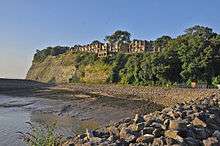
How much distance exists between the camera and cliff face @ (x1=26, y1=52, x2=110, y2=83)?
126537mm

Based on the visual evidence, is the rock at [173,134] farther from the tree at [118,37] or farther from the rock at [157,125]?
the tree at [118,37]

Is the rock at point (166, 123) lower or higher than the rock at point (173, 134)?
higher

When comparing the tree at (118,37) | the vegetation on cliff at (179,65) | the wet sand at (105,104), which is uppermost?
the tree at (118,37)

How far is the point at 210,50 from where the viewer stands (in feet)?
243

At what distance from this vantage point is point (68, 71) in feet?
525

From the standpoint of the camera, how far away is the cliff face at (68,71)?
127 m

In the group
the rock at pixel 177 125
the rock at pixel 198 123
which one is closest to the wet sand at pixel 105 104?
the rock at pixel 198 123

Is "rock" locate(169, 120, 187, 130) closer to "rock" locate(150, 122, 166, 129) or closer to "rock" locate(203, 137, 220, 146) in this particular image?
"rock" locate(150, 122, 166, 129)

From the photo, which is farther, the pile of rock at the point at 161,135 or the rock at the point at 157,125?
the rock at the point at 157,125

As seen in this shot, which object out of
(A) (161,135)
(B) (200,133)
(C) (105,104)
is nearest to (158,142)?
(A) (161,135)

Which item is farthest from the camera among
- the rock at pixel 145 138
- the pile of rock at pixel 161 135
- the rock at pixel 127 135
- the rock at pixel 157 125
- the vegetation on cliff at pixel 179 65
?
the vegetation on cliff at pixel 179 65

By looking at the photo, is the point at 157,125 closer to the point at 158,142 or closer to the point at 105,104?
the point at 158,142

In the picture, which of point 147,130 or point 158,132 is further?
point 147,130

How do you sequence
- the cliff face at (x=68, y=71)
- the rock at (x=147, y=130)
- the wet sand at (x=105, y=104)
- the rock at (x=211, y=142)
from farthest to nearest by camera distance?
1. the cliff face at (x=68, y=71)
2. the wet sand at (x=105, y=104)
3. the rock at (x=147, y=130)
4. the rock at (x=211, y=142)
